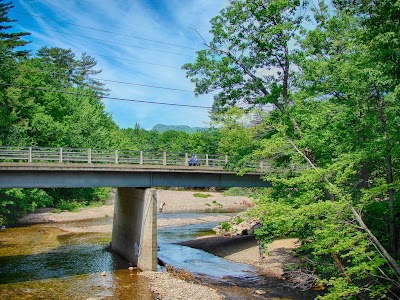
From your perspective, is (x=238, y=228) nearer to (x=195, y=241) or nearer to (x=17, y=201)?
(x=195, y=241)

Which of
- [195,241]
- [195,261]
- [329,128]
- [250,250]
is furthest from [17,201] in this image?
[329,128]

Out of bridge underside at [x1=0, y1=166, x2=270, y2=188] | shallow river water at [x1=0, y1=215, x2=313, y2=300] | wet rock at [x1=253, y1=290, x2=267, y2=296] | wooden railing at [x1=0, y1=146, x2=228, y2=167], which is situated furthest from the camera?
wooden railing at [x1=0, y1=146, x2=228, y2=167]

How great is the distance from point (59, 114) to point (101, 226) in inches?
916

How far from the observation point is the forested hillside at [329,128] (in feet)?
48.0

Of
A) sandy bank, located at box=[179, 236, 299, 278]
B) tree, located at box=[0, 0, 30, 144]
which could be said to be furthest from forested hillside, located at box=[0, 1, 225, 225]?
sandy bank, located at box=[179, 236, 299, 278]

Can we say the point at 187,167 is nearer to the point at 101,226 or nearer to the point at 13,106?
the point at 101,226

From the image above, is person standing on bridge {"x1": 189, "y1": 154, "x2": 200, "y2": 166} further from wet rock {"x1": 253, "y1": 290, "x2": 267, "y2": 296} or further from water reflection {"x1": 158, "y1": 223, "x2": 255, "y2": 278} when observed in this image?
wet rock {"x1": 253, "y1": 290, "x2": 267, "y2": 296}

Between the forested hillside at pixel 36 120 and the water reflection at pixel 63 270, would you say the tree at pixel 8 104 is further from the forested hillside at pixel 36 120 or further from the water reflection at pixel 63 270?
the water reflection at pixel 63 270

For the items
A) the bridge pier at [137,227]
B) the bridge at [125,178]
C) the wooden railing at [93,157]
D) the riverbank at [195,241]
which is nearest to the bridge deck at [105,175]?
the bridge at [125,178]

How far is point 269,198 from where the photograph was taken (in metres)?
19.5

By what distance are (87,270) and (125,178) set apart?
6583 millimetres

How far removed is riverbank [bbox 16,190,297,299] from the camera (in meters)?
21.3

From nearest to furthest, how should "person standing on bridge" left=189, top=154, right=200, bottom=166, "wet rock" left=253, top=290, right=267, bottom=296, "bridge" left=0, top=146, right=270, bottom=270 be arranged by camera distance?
"wet rock" left=253, top=290, right=267, bottom=296
"bridge" left=0, top=146, right=270, bottom=270
"person standing on bridge" left=189, top=154, right=200, bottom=166

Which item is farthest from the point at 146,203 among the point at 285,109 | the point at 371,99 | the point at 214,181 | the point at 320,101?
the point at 371,99
